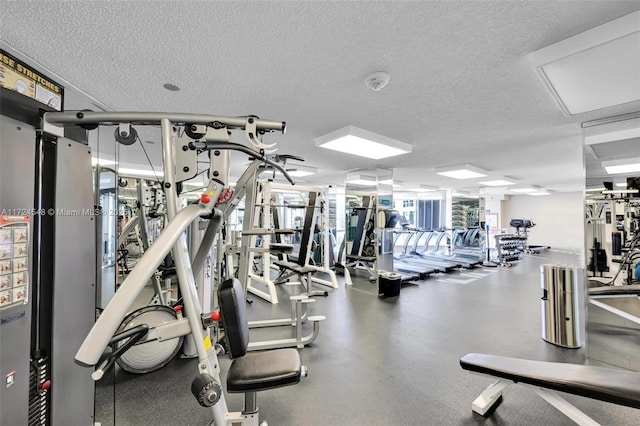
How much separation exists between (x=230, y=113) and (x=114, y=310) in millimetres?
2295

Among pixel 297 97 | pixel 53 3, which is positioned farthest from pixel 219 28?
pixel 297 97

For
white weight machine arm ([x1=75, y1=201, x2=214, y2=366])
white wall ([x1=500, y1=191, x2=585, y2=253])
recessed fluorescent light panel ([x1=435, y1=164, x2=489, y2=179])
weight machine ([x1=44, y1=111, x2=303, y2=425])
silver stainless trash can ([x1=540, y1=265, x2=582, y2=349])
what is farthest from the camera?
white wall ([x1=500, y1=191, x2=585, y2=253])

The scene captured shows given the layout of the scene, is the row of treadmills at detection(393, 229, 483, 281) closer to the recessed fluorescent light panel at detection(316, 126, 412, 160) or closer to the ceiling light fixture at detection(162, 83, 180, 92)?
the recessed fluorescent light panel at detection(316, 126, 412, 160)

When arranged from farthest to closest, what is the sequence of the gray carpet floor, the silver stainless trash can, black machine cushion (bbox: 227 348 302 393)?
the silver stainless trash can
the gray carpet floor
black machine cushion (bbox: 227 348 302 393)

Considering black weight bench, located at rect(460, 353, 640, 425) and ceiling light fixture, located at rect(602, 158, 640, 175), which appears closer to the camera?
black weight bench, located at rect(460, 353, 640, 425)

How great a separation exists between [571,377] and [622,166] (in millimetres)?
2301

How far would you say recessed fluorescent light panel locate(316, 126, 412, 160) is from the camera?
305 cm

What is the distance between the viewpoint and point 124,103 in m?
2.43

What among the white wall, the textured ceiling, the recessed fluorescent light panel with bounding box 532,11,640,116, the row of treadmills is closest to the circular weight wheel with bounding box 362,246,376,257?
the row of treadmills

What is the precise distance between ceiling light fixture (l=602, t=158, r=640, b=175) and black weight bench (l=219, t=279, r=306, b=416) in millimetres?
3460

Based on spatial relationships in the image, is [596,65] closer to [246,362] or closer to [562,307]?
[562,307]

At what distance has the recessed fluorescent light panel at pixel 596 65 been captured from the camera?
1.42 m

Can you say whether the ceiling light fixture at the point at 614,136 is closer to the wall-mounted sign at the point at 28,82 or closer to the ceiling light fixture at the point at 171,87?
the ceiling light fixture at the point at 171,87

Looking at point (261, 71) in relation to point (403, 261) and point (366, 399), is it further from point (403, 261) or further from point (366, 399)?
point (403, 261)
